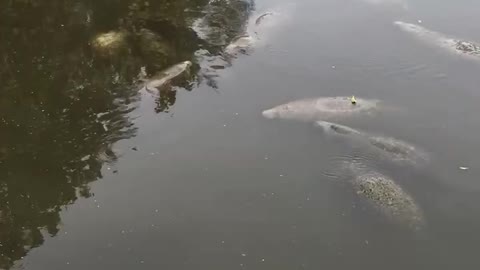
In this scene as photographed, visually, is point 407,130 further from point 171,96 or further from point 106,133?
point 106,133

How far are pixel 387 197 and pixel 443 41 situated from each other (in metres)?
8.01

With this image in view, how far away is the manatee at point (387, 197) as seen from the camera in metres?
12.2

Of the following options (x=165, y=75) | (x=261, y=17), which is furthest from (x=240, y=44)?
(x=165, y=75)

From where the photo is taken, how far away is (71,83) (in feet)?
55.8

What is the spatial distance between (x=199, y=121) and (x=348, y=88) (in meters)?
4.68

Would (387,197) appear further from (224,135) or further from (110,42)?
(110,42)

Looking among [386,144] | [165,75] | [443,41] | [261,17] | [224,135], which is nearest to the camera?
[386,144]

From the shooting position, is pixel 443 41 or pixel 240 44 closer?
pixel 443 41

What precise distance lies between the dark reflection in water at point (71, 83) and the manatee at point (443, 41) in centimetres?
603

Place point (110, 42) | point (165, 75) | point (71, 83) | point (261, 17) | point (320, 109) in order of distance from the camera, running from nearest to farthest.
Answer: point (320, 109)
point (71, 83)
point (165, 75)
point (110, 42)
point (261, 17)

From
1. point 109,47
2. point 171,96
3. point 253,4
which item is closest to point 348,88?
point 171,96

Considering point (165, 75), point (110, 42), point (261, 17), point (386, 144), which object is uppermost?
point (110, 42)

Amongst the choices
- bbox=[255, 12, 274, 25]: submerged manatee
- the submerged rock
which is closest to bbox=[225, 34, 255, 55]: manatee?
bbox=[255, 12, 274, 25]: submerged manatee

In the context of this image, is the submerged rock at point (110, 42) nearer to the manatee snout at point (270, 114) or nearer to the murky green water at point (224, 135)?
the murky green water at point (224, 135)
